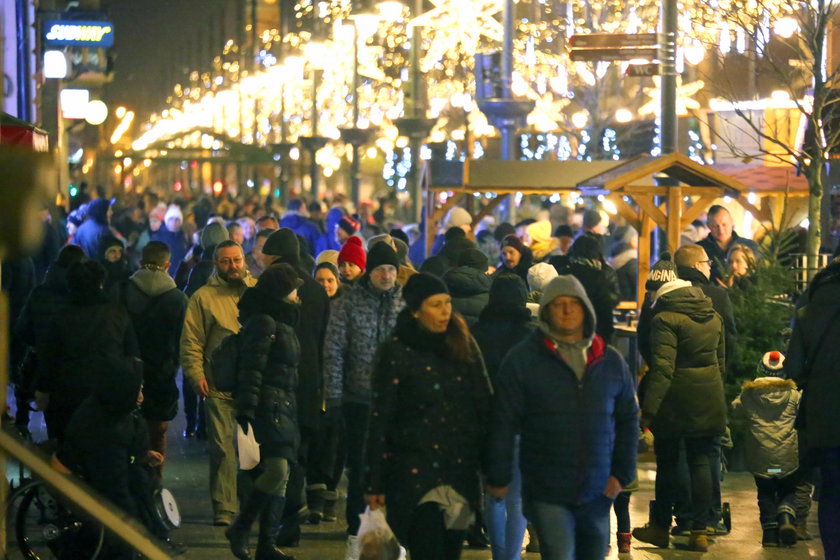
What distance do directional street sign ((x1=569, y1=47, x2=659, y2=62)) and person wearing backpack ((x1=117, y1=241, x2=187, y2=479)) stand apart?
5.90 meters

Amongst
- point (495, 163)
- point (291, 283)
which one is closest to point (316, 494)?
point (291, 283)

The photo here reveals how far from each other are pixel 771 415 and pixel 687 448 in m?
0.62

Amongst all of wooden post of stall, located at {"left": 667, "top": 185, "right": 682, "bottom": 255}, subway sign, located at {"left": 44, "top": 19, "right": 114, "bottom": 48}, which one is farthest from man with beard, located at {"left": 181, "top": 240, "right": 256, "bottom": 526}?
subway sign, located at {"left": 44, "top": 19, "right": 114, "bottom": 48}

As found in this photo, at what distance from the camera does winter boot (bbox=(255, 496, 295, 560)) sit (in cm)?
909

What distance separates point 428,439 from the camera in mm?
7090

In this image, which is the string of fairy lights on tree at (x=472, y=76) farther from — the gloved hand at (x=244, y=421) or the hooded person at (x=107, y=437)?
the hooded person at (x=107, y=437)

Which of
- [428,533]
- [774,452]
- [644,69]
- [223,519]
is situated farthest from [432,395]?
[644,69]

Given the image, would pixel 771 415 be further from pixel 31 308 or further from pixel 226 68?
pixel 226 68

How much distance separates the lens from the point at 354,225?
56.7 ft

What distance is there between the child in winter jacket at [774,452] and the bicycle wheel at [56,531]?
13.3 ft

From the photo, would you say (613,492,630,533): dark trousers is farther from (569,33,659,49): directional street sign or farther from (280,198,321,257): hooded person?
(280,198,321,257): hooded person

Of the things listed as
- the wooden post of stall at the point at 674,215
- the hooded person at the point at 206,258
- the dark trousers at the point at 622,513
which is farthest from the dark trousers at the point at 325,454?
the wooden post of stall at the point at 674,215

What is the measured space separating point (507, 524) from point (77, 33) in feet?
70.0

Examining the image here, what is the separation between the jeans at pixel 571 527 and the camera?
275 inches
